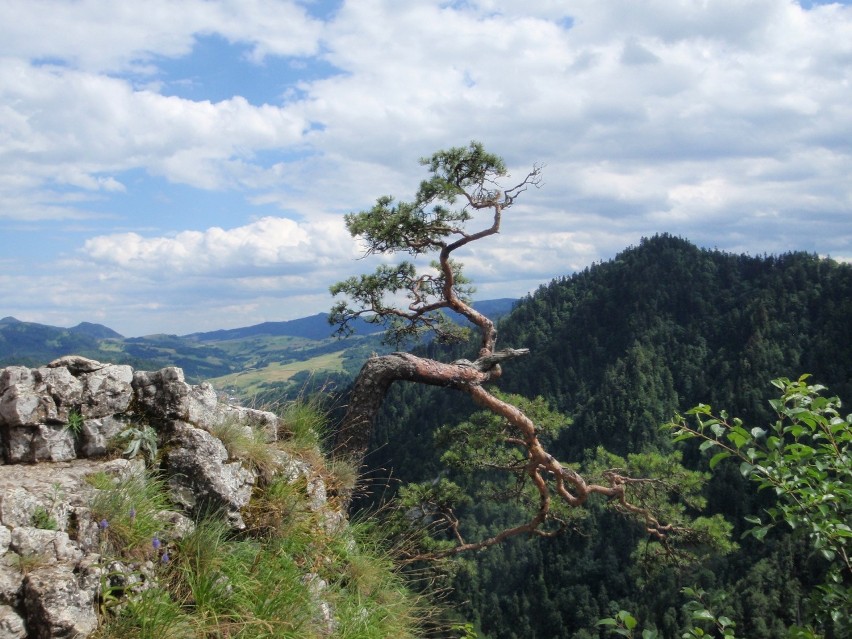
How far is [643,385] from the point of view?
117750 mm

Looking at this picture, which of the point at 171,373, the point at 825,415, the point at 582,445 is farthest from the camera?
the point at 582,445

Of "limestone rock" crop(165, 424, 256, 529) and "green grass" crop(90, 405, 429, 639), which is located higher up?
"limestone rock" crop(165, 424, 256, 529)

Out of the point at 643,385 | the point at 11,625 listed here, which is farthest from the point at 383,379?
the point at 643,385

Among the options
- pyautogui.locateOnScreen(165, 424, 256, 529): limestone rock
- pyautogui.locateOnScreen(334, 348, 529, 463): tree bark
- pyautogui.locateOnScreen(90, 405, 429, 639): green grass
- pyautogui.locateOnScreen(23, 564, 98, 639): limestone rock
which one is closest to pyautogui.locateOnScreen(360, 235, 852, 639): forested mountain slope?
pyautogui.locateOnScreen(334, 348, 529, 463): tree bark

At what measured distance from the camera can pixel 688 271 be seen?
16438cm

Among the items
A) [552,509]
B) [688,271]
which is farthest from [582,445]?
[552,509]

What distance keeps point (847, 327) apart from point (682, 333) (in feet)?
112

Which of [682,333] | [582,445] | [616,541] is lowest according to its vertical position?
[616,541]

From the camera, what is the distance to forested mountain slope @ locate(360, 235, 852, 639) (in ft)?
250

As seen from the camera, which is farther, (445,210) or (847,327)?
(847,327)

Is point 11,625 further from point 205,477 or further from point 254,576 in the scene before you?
point 205,477

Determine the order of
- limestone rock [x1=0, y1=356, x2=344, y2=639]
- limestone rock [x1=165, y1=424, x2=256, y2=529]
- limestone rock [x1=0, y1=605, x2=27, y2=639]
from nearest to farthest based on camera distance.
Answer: limestone rock [x1=0, y1=605, x2=27, y2=639]
limestone rock [x1=0, y1=356, x2=344, y2=639]
limestone rock [x1=165, y1=424, x2=256, y2=529]

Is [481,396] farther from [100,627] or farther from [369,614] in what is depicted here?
[100,627]

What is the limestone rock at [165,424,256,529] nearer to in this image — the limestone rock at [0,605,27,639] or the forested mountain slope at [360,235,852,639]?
the limestone rock at [0,605,27,639]
